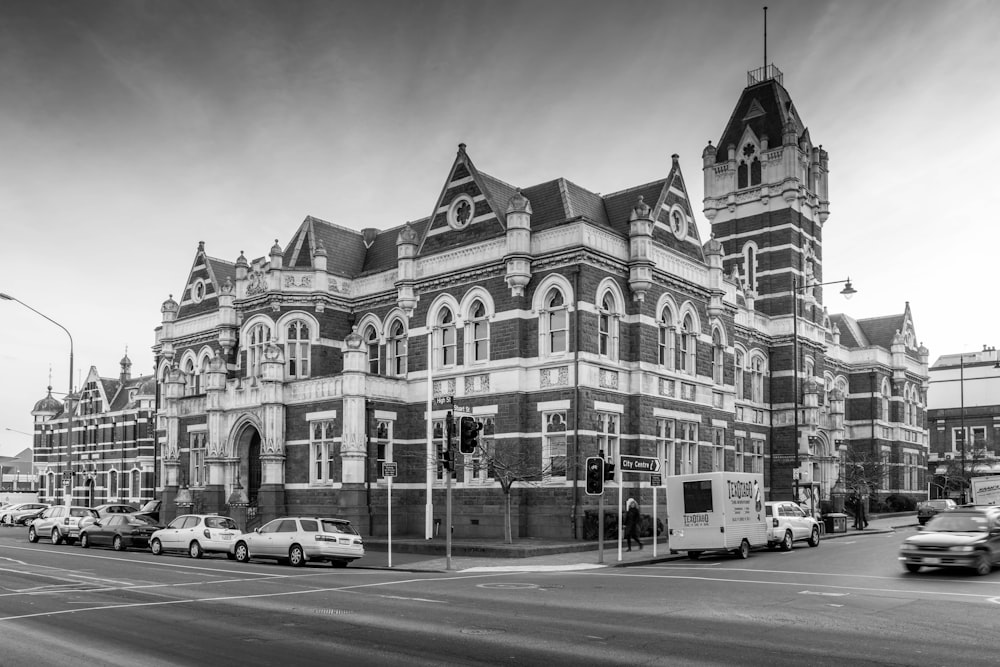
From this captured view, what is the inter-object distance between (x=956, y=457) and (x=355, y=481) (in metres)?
62.7

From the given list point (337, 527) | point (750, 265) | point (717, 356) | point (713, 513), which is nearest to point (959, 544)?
point (713, 513)

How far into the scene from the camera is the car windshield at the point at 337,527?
2661 cm

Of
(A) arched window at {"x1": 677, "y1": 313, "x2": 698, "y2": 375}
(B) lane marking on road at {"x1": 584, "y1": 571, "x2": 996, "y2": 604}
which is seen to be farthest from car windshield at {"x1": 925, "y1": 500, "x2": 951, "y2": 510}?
(B) lane marking on road at {"x1": 584, "y1": 571, "x2": 996, "y2": 604}

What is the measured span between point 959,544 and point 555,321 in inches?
645

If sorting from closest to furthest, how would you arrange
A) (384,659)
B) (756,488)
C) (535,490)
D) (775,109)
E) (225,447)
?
(384,659)
(756,488)
(535,490)
(225,447)
(775,109)

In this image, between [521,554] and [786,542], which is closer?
[521,554]

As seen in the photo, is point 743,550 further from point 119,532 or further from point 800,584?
point 119,532

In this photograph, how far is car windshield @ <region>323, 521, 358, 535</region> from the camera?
87.3 feet

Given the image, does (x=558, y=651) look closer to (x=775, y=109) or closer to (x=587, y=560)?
(x=587, y=560)

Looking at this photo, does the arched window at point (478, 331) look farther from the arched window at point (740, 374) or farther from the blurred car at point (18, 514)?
the blurred car at point (18, 514)

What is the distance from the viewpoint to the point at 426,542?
103 ft

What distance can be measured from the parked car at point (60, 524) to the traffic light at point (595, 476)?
837 inches

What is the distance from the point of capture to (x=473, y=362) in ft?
119

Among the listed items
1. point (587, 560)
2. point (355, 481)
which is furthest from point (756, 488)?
point (355, 481)
